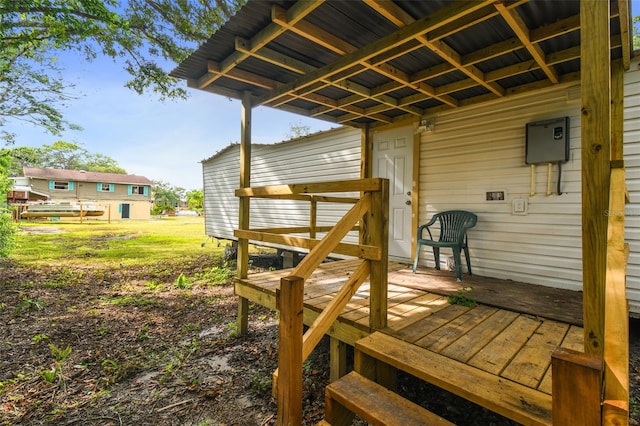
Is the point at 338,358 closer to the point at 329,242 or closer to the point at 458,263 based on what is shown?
the point at 329,242

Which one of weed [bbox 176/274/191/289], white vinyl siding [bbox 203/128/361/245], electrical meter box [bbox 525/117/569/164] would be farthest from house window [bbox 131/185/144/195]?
electrical meter box [bbox 525/117/569/164]

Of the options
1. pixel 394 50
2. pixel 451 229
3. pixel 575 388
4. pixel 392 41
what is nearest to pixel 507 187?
pixel 451 229

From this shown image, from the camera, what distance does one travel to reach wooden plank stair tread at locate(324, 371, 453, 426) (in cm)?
134

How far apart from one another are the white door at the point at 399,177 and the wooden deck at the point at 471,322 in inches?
48.4

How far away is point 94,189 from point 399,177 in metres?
30.4

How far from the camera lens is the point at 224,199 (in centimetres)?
889

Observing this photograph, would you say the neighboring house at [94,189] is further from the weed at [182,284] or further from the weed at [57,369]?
the weed at [57,369]

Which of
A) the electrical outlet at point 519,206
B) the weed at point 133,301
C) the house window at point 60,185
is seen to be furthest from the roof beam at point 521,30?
the house window at point 60,185

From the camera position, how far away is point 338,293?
1841mm

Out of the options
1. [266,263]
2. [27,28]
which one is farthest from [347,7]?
[27,28]

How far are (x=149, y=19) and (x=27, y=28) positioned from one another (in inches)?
118

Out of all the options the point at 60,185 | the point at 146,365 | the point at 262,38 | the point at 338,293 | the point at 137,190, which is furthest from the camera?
the point at 137,190

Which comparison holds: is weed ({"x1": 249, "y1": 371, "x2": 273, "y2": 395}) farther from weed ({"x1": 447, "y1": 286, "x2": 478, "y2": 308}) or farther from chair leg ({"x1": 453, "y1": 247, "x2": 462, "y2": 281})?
chair leg ({"x1": 453, "y1": 247, "x2": 462, "y2": 281})

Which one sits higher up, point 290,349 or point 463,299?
point 290,349
